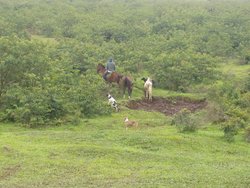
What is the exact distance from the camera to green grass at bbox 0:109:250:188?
1364 cm

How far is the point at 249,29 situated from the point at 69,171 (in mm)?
38851

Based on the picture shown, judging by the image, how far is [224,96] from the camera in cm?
2467

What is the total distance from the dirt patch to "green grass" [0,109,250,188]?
6096mm

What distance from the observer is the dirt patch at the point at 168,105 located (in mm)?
26888

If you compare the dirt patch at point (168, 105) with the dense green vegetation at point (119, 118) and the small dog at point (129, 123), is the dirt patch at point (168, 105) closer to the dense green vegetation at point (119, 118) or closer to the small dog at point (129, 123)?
the dense green vegetation at point (119, 118)

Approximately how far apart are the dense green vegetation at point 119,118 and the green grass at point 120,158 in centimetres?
3

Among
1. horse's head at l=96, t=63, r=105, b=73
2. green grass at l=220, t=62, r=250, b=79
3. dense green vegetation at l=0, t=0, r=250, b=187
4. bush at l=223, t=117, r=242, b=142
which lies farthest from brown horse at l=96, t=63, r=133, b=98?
green grass at l=220, t=62, r=250, b=79

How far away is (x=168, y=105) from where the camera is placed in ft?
Result: 92.5

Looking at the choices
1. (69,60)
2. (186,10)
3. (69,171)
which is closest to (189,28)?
(186,10)

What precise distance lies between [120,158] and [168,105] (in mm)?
12752

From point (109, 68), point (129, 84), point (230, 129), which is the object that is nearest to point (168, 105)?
point (129, 84)

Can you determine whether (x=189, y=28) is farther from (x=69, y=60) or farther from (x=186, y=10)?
(x=69, y=60)

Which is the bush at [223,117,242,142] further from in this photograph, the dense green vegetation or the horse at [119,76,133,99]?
the horse at [119,76,133,99]

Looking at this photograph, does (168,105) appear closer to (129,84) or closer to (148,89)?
(148,89)
